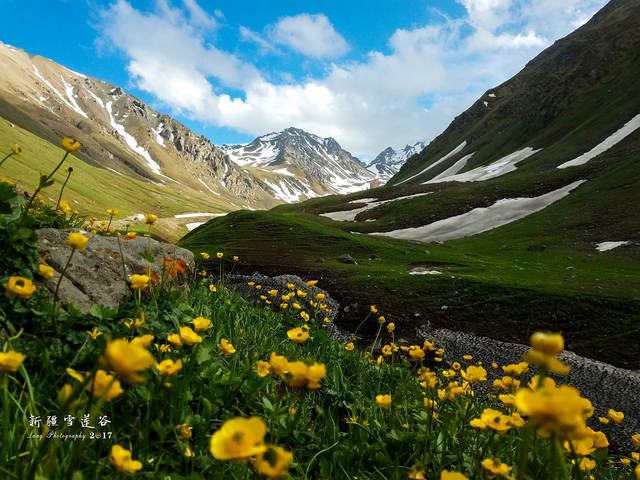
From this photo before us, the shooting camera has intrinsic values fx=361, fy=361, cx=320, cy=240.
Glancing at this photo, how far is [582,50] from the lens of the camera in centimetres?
9494

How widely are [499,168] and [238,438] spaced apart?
278 ft

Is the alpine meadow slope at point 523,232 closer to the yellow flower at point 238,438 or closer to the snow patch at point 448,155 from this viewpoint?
the snow patch at point 448,155

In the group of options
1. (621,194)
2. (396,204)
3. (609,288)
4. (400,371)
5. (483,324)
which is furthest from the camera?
(396,204)

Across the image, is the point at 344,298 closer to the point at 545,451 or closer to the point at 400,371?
the point at 400,371

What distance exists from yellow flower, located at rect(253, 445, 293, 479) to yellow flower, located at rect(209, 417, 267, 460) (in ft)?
0.18

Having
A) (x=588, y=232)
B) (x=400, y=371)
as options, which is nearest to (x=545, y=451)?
(x=400, y=371)

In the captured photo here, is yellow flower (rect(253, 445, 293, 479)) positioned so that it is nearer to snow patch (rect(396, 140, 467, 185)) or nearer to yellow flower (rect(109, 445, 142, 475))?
yellow flower (rect(109, 445, 142, 475))

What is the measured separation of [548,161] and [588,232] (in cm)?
3456

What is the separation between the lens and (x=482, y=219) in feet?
159

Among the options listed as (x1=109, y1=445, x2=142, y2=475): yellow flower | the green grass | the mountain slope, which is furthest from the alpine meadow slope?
the green grass

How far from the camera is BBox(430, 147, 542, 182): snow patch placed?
7270 centimetres

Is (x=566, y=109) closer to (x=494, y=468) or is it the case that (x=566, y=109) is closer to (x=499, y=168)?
(x=499, y=168)

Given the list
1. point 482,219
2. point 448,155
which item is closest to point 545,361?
point 482,219

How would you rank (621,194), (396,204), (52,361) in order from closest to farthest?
(52,361)
(621,194)
(396,204)
